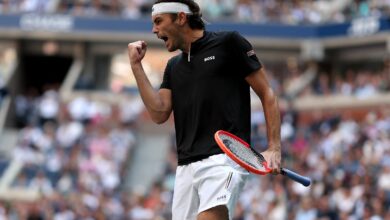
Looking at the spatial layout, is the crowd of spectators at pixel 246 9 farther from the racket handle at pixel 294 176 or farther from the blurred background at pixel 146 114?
the racket handle at pixel 294 176

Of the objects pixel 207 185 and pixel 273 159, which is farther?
pixel 207 185

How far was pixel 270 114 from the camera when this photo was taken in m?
6.46

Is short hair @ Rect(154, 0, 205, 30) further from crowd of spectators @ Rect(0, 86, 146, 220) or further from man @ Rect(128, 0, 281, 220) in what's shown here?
crowd of spectators @ Rect(0, 86, 146, 220)

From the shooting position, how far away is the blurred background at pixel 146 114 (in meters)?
16.6

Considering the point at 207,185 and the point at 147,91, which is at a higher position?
the point at 147,91

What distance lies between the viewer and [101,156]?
21.3 m

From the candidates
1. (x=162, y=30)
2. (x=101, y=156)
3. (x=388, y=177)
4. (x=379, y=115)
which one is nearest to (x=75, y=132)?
(x=101, y=156)

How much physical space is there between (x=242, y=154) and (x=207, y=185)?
34 cm

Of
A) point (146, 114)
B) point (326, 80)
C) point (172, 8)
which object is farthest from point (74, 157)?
point (172, 8)

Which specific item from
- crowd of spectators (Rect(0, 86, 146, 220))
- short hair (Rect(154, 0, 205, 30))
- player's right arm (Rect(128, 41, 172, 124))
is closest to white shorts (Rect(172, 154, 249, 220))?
player's right arm (Rect(128, 41, 172, 124))

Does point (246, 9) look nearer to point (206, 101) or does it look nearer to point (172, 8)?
point (172, 8)

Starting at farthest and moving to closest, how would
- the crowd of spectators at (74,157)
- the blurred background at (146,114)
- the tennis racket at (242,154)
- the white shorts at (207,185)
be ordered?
the crowd of spectators at (74,157) < the blurred background at (146,114) < the white shorts at (207,185) < the tennis racket at (242,154)

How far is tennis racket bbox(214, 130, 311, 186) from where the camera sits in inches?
244

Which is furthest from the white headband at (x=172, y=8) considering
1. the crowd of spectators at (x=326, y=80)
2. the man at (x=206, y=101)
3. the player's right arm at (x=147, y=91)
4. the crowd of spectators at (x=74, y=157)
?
the crowd of spectators at (x=326, y=80)
